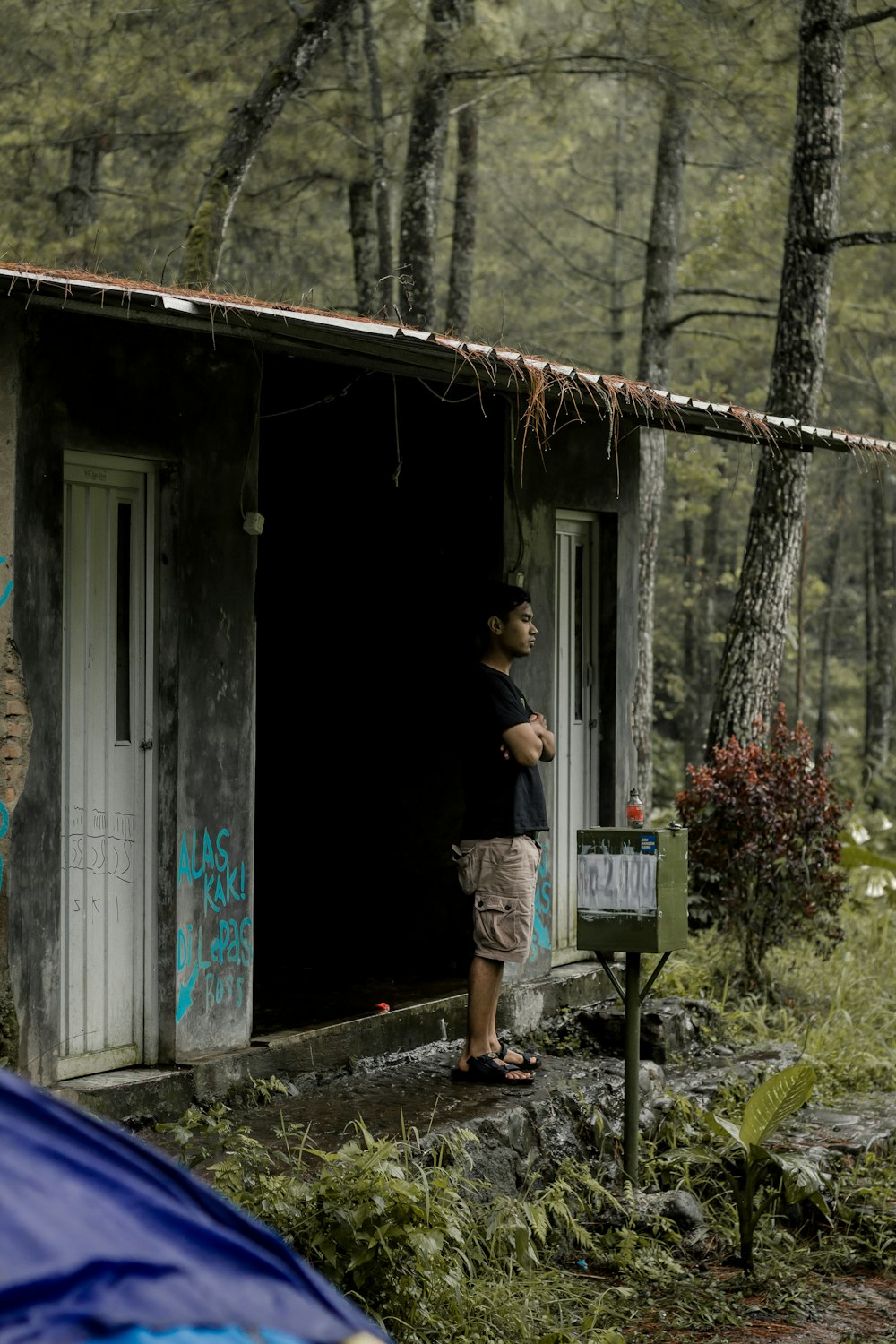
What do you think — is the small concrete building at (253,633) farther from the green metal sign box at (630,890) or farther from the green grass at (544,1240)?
the green metal sign box at (630,890)

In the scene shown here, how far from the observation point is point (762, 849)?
33.2ft

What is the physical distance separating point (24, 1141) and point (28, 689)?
4182 millimetres

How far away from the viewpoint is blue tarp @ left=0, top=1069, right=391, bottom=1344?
2.02 metres

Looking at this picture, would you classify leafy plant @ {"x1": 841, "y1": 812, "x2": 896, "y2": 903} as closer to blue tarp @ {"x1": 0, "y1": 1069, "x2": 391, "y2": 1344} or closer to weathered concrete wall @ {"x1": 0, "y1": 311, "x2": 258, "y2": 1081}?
weathered concrete wall @ {"x1": 0, "y1": 311, "x2": 258, "y2": 1081}

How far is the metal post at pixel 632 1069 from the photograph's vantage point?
666 centimetres

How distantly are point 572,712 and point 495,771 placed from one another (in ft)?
7.67

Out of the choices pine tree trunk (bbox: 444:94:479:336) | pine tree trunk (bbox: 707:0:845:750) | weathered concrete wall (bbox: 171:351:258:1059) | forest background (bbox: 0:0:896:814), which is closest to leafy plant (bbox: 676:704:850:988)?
pine tree trunk (bbox: 707:0:845:750)

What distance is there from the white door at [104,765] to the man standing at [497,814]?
59.7 inches

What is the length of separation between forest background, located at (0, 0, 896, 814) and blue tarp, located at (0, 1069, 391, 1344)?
22.9 feet

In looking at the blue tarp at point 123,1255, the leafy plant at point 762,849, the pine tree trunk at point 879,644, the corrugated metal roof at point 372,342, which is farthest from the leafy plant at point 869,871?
the blue tarp at point 123,1255

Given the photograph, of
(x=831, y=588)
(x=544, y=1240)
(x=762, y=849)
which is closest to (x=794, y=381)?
(x=762, y=849)

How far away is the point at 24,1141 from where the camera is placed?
2121 millimetres

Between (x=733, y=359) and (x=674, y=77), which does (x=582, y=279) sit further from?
(x=674, y=77)

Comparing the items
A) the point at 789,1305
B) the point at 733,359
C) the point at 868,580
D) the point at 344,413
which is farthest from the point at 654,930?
the point at 868,580
